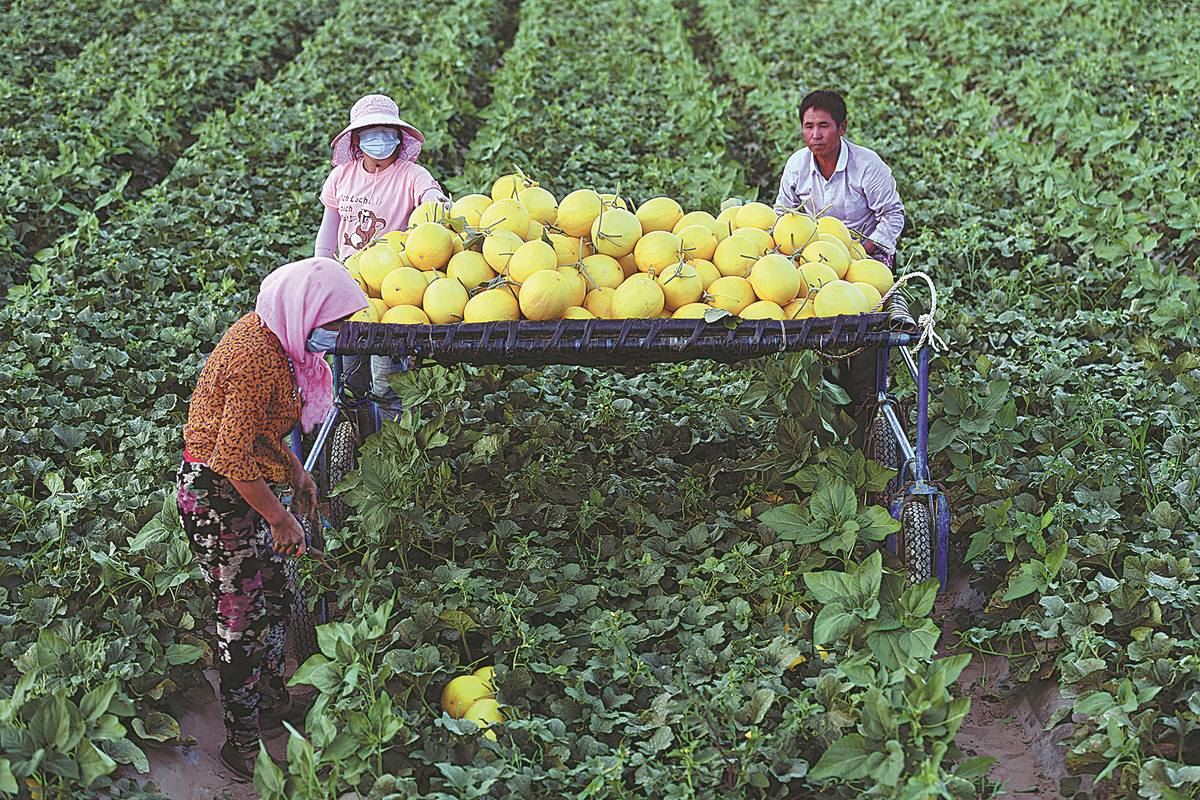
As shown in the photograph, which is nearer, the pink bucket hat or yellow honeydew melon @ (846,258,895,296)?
yellow honeydew melon @ (846,258,895,296)

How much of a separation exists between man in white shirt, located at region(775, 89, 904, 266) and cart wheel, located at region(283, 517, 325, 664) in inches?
88.4

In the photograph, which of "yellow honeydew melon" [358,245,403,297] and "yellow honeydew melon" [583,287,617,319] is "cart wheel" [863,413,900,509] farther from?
"yellow honeydew melon" [358,245,403,297]

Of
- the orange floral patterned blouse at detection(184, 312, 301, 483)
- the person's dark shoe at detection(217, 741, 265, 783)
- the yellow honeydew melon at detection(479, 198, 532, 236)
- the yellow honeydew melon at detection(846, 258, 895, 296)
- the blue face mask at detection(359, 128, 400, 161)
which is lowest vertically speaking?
the person's dark shoe at detection(217, 741, 265, 783)

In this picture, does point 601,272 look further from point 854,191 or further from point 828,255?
point 854,191

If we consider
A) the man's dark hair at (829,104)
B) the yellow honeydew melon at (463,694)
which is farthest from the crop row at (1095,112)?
the yellow honeydew melon at (463,694)

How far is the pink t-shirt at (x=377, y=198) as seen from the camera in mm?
3715

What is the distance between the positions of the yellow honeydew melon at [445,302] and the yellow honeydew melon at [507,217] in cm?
28

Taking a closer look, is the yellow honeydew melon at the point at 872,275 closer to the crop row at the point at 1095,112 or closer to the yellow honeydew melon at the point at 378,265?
the yellow honeydew melon at the point at 378,265

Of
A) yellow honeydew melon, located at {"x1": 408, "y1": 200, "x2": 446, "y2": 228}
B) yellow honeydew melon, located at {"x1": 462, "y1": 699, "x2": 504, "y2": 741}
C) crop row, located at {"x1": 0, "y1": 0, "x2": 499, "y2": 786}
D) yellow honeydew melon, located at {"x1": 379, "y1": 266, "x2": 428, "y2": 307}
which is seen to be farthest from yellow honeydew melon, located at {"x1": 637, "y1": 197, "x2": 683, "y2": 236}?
crop row, located at {"x1": 0, "y1": 0, "x2": 499, "y2": 786}

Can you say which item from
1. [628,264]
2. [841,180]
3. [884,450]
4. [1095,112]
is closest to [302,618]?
[628,264]

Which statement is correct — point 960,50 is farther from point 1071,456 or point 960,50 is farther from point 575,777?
point 575,777

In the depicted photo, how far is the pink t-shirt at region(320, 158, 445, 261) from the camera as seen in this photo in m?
3.71

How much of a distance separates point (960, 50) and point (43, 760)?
10.1 metres

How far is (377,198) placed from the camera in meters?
3.73
